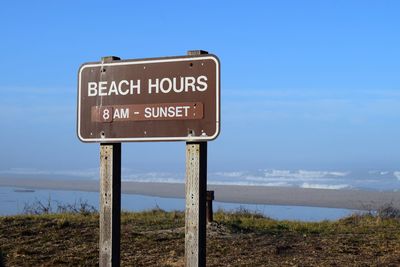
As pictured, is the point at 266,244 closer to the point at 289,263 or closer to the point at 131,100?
the point at 289,263

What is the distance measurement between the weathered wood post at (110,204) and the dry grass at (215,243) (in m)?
2.20

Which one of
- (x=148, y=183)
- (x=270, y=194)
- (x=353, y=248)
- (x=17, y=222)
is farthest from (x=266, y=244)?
(x=148, y=183)

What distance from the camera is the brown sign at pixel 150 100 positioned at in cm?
516

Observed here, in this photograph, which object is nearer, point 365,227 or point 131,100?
point 131,100

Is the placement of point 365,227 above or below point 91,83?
below

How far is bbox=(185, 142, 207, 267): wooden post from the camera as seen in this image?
519 centimetres

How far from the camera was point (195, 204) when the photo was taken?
5207mm

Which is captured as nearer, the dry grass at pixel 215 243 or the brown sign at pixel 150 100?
the brown sign at pixel 150 100

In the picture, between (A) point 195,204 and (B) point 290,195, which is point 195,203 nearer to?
(A) point 195,204

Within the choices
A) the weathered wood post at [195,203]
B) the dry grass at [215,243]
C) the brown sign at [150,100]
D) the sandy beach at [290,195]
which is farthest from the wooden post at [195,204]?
the sandy beach at [290,195]

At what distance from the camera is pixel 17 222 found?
11805 millimetres

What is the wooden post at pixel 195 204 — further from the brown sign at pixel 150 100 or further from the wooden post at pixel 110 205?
the wooden post at pixel 110 205

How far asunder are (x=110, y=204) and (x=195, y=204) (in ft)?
2.76

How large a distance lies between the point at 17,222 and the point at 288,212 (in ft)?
43.9
